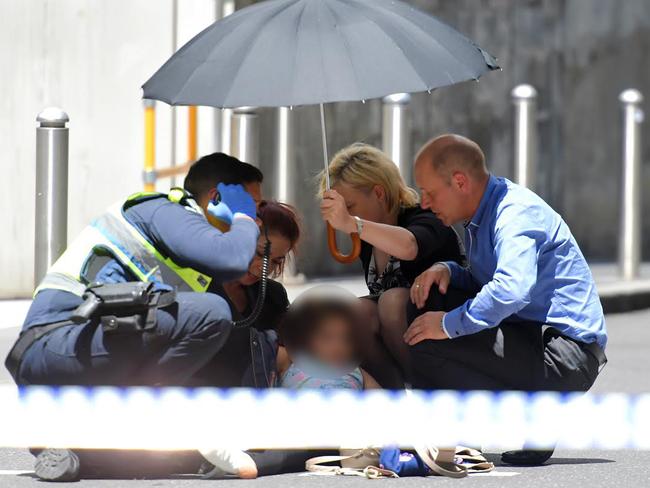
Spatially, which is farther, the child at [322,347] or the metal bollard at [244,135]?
the metal bollard at [244,135]

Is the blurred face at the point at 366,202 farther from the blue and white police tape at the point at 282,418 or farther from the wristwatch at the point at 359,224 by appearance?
the blue and white police tape at the point at 282,418

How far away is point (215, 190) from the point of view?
16.9ft

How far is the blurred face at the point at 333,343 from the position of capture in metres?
5.41

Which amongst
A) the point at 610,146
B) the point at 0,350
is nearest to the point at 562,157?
the point at 610,146

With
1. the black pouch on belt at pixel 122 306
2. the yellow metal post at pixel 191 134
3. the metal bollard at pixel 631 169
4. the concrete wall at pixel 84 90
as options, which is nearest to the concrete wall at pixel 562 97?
the metal bollard at pixel 631 169

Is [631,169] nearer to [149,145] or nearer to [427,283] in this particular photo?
[149,145]

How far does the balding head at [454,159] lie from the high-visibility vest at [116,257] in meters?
0.73

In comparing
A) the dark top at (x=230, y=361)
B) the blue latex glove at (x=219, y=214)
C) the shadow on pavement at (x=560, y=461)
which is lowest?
the shadow on pavement at (x=560, y=461)

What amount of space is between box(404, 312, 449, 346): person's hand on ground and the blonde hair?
1.88 ft

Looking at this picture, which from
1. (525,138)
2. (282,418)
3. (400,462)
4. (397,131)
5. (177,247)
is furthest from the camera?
(525,138)

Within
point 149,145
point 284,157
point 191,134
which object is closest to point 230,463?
point 149,145

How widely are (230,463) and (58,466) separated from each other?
476 millimetres

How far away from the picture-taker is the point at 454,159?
5223 millimetres

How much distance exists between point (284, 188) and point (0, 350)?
275cm
